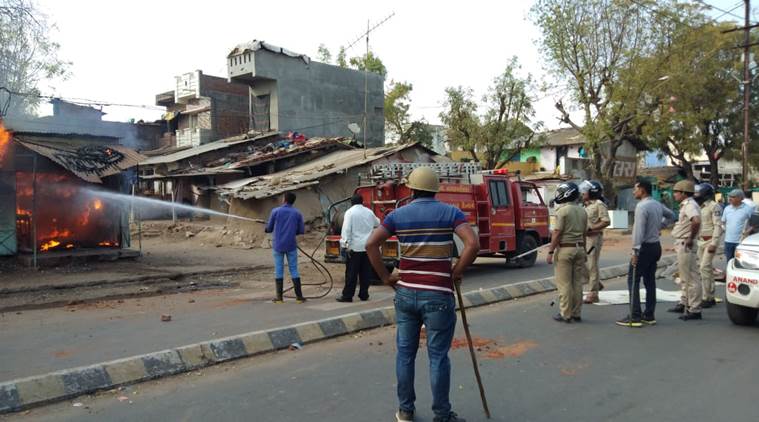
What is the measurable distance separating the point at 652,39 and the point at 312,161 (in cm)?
1655

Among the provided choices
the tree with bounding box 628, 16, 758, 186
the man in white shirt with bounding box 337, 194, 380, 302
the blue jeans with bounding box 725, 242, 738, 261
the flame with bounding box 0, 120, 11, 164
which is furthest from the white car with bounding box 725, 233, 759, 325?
the tree with bounding box 628, 16, 758, 186

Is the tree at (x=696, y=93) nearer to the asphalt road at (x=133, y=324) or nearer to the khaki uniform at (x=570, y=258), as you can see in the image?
the khaki uniform at (x=570, y=258)

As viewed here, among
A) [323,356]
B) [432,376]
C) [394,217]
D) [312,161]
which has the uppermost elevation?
[312,161]

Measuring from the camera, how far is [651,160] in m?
48.7

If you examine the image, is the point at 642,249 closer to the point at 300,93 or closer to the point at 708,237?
the point at 708,237

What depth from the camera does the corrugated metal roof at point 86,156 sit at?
12508mm

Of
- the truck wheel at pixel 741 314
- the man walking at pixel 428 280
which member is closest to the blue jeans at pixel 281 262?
the man walking at pixel 428 280

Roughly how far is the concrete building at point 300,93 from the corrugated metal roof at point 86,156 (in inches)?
686

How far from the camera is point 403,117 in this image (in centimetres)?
4397

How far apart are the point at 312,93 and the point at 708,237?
90.7 feet

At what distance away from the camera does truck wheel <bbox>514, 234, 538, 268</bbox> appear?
1396 centimetres

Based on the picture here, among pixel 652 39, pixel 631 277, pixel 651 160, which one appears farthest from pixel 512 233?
pixel 651 160

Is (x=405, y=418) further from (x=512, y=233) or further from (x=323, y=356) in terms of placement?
(x=512, y=233)

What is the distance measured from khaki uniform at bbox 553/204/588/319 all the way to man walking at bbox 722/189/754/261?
9.61 ft
